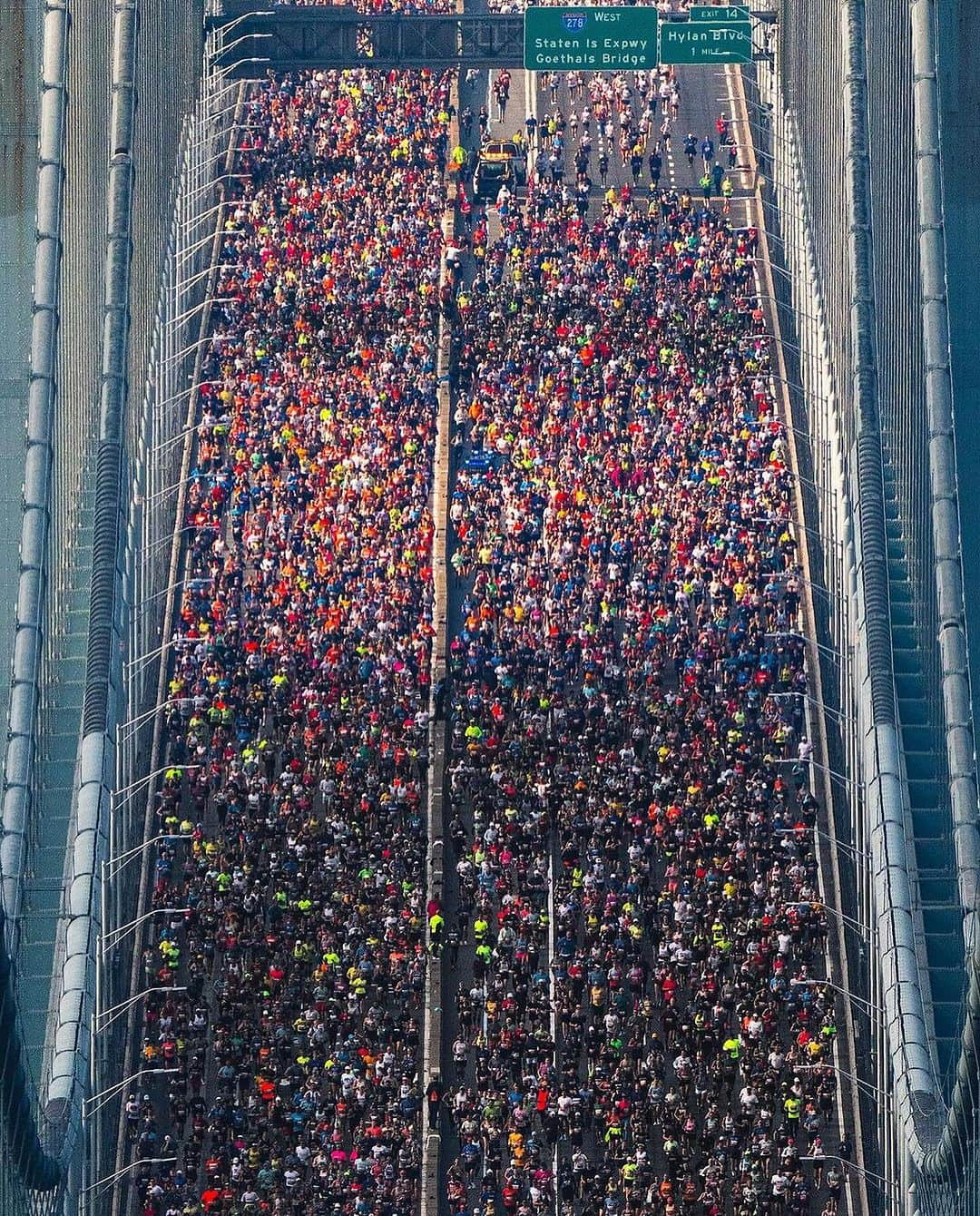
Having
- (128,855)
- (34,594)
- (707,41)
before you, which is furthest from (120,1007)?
(707,41)

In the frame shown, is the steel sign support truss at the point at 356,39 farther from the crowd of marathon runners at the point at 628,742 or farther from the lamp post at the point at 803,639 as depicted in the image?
the lamp post at the point at 803,639

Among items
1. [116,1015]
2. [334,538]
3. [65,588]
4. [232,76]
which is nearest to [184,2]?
[232,76]

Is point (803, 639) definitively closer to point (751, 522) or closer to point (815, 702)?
point (815, 702)

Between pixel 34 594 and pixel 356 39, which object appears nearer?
pixel 34 594

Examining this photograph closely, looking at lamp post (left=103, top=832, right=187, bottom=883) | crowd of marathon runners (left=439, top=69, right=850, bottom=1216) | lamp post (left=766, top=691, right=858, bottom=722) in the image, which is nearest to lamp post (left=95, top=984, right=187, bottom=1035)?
lamp post (left=103, top=832, right=187, bottom=883)

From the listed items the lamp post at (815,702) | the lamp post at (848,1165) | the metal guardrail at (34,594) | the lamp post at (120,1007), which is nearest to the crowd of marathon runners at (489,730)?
the lamp post at (848,1165)

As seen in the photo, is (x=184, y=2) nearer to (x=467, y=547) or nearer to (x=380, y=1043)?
(x=467, y=547)
